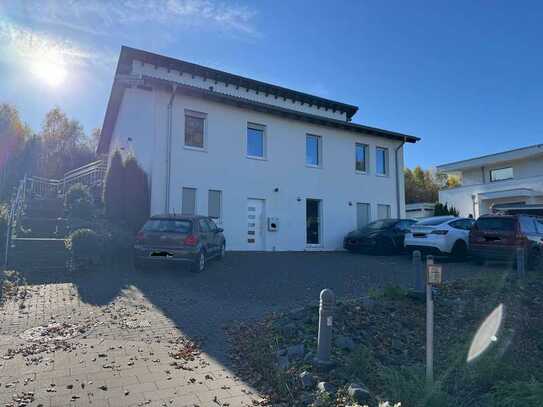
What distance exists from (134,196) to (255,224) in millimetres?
5056

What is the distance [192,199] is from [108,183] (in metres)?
3.13

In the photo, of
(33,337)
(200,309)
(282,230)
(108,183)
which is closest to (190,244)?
(200,309)

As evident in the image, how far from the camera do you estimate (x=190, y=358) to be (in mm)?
5164

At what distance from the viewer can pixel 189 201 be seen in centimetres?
1556

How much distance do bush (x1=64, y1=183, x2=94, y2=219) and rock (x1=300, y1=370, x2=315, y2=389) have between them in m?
12.5

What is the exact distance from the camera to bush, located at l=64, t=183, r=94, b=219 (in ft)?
49.3

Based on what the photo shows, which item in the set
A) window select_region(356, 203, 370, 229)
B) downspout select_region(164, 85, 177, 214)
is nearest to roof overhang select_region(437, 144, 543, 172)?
window select_region(356, 203, 370, 229)

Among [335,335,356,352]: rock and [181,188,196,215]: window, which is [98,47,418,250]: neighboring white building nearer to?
[181,188,196,215]: window

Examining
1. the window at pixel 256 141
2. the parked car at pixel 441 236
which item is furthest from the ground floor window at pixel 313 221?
the parked car at pixel 441 236

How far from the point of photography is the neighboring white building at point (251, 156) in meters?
15.4

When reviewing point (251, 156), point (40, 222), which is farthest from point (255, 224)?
point (40, 222)

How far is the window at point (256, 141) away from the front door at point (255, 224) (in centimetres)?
208

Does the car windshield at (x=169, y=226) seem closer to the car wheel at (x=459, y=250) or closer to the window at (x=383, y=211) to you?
the car wheel at (x=459, y=250)

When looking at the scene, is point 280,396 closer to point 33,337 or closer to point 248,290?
point 33,337
